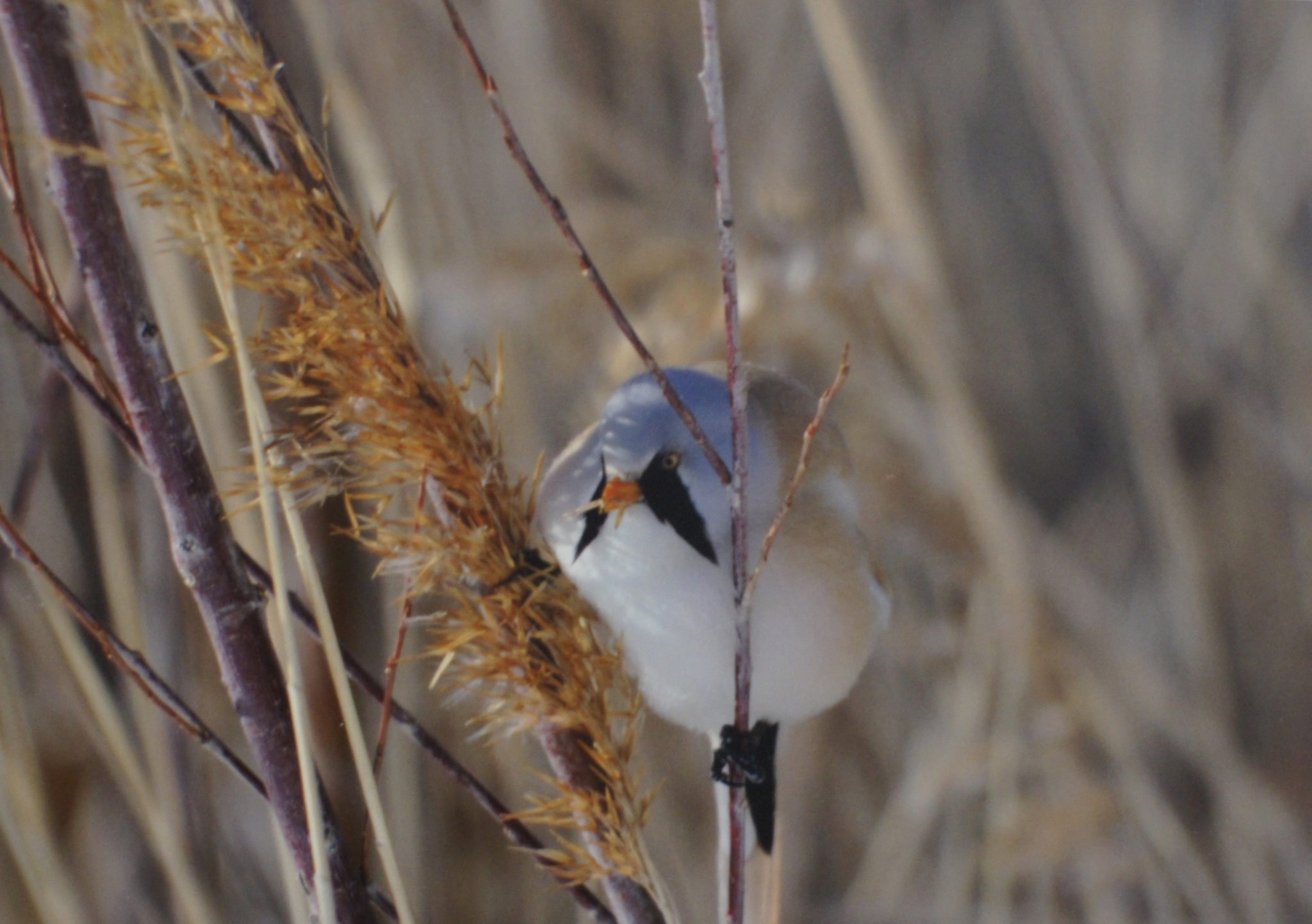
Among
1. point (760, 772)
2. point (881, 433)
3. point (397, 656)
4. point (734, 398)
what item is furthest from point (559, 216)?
point (881, 433)

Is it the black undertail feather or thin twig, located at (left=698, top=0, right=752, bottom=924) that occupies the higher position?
thin twig, located at (left=698, top=0, right=752, bottom=924)

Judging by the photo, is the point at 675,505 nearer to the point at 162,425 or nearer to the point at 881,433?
the point at 162,425

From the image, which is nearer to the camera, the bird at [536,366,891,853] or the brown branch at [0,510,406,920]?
the brown branch at [0,510,406,920]

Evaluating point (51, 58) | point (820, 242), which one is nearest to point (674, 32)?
point (820, 242)

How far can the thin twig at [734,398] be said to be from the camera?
382 millimetres

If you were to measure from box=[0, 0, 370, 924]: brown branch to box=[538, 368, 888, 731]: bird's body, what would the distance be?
0.17m

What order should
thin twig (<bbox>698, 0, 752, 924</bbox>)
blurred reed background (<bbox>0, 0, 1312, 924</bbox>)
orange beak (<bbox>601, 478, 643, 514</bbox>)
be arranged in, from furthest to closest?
blurred reed background (<bbox>0, 0, 1312, 924</bbox>) < orange beak (<bbox>601, 478, 643, 514</bbox>) < thin twig (<bbox>698, 0, 752, 924</bbox>)

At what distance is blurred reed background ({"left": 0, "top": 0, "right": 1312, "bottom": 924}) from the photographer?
3.56 feet

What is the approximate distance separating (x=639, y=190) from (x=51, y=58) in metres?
1.07

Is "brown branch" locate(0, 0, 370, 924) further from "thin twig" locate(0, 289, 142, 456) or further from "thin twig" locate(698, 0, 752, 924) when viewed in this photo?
"thin twig" locate(698, 0, 752, 924)

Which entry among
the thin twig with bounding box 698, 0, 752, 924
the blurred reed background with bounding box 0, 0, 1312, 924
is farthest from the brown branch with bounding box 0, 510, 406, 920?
the blurred reed background with bounding box 0, 0, 1312, 924

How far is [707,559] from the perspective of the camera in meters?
0.62

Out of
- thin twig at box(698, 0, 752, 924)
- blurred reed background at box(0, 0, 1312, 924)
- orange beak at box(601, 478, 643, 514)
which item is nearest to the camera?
thin twig at box(698, 0, 752, 924)

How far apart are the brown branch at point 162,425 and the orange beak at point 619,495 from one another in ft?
0.54
